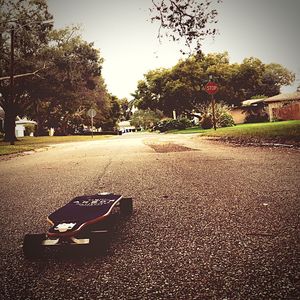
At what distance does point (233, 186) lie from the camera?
4.34 meters

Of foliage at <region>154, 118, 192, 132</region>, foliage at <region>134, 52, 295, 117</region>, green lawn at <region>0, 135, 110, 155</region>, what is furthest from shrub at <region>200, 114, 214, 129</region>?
green lawn at <region>0, 135, 110, 155</region>

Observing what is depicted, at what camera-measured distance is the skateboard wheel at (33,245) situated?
2072mm

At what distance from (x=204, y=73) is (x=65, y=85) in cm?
1738

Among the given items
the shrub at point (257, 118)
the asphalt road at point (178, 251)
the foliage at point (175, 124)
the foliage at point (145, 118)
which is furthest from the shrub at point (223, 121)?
the foliage at point (145, 118)

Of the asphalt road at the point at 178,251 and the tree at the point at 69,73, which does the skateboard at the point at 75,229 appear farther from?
the tree at the point at 69,73

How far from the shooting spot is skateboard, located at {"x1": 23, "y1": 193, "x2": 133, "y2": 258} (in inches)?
79.5

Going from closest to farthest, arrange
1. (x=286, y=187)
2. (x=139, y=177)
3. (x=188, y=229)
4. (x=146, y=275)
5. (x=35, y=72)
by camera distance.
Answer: (x=146, y=275) < (x=188, y=229) < (x=286, y=187) < (x=139, y=177) < (x=35, y=72)

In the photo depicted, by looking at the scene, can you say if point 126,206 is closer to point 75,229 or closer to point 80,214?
point 80,214

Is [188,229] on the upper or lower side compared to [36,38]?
lower

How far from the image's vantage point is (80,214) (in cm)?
250

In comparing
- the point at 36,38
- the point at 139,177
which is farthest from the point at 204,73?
the point at 139,177

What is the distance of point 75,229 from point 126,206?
114cm

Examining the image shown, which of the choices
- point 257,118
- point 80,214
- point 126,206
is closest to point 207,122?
point 257,118

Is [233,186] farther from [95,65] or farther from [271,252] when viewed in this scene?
[95,65]
